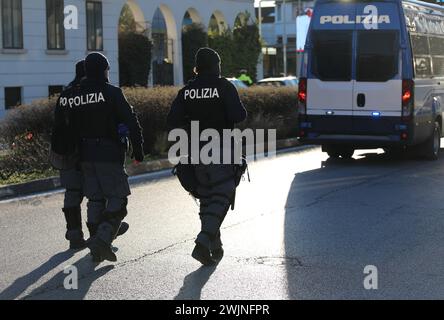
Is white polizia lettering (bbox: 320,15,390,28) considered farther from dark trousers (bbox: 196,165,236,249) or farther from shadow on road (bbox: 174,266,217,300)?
shadow on road (bbox: 174,266,217,300)

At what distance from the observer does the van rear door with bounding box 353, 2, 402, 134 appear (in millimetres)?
Answer: 13078

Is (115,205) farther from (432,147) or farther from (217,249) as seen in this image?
(432,147)

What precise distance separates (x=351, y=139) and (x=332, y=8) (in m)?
2.31

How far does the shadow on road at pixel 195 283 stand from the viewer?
5766mm

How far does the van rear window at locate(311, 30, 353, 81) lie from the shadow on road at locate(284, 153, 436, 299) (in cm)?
163

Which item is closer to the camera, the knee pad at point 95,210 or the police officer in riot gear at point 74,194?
the knee pad at point 95,210

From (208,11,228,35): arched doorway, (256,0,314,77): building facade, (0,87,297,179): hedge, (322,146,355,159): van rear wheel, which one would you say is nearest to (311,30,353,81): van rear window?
(322,146,355,159): van rear wheel

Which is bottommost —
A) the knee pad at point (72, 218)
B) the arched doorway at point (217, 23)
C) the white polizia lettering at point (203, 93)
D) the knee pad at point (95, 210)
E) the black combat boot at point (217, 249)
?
the black combat boot at point (217, 249)

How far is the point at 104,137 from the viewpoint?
6.80m

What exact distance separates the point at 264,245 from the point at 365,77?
6.52 metres

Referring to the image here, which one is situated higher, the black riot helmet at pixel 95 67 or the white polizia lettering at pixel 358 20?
the white polizia lettering at pixel 358 20

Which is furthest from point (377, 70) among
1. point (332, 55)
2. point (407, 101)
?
point (332, 55)

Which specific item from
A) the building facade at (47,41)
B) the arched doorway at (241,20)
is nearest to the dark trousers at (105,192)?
the building facade at (47,41)

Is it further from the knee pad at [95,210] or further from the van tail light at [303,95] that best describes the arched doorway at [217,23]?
the knee pad at [95,210]
